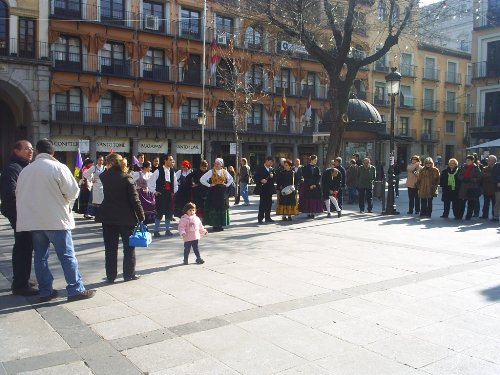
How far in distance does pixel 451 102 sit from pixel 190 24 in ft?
99.0

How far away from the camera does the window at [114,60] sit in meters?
35.7

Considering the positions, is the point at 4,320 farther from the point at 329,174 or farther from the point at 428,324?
the point at 329,174

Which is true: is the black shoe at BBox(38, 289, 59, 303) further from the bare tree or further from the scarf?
the bare tree

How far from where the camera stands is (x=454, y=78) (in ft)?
181

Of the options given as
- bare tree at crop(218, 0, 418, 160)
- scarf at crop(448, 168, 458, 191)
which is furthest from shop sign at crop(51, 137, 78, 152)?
scarf at crop(448, 168, 458, 191)

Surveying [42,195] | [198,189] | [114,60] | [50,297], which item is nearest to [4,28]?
[114,60]

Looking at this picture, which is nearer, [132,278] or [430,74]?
[132,278]

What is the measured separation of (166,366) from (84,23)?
3354 cm

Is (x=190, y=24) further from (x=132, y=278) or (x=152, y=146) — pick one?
(x=132, y=278)

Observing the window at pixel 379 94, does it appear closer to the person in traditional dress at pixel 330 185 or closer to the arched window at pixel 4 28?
the arched window at pixel 4 28

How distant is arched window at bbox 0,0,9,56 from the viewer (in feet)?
100

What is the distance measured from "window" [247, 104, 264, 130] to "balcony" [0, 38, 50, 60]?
16.7 meters

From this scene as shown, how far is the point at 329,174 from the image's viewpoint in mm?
15250

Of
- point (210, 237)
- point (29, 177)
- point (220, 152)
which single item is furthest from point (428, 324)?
point (220, 152)
